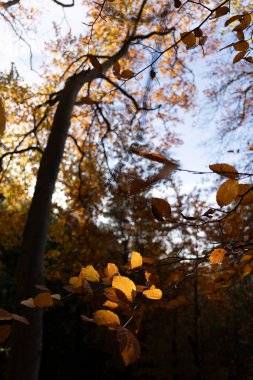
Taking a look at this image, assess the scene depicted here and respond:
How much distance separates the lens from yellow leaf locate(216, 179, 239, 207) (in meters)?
1.06

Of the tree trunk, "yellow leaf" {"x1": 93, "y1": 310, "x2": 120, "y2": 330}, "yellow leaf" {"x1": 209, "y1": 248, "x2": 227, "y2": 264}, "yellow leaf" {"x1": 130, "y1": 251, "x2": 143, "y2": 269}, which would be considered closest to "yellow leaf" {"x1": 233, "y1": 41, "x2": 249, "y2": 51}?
"yellow leaf" {"x1": 209, "y1": 248, "x2": 227, "y2": 264}

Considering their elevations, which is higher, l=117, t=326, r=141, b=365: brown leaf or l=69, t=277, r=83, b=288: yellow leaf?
l=69, t=277, r=83, b=288: yellow leaf

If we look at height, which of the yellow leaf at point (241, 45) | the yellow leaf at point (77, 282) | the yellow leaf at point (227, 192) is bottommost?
the yellow leaf at point (77, 282)

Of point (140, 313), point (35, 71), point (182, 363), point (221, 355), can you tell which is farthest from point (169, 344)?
point (140, 313)

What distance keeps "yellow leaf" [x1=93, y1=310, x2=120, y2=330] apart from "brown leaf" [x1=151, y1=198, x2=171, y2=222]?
12.4 inches

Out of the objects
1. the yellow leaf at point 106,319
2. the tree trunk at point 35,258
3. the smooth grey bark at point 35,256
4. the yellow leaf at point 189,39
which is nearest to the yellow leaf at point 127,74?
the yellow leaf at point 189,39

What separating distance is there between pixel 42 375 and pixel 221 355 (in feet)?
26.3

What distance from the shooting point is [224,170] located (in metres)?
1.01

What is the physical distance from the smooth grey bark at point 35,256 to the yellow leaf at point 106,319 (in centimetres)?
224

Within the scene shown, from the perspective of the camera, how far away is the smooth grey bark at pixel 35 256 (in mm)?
3523

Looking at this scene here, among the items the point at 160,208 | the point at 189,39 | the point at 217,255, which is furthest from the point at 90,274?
the point at 189,39

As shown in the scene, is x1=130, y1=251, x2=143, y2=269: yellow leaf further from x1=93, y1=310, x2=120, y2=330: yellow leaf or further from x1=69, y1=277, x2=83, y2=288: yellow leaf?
x1=93, y1=310, x2=120, y2=330: yellow leaf

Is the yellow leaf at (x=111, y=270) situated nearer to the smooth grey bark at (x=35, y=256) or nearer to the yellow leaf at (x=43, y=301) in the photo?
the yellow leaf at (x=43, y=301)

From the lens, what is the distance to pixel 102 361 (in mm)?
16375
